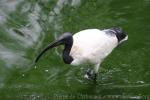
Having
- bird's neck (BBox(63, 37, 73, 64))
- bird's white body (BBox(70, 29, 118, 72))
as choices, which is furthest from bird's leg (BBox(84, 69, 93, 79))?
bird's neck (BBox(63, 37, 73, 64))

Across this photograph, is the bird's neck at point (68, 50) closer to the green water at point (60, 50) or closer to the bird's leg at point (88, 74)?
the green water at point (60, 50)

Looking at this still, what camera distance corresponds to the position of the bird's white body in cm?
810

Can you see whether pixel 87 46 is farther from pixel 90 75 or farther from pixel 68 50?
pixel 90 75

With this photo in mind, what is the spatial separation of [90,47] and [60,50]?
1.61 meters

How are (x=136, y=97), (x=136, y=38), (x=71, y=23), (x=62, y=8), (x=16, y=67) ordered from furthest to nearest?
1. (x=62, y=8)
2. (x=71, y=23)
3. (x=136, y=38)
4. (x=16, y=67)
5. (x=136, y=97)

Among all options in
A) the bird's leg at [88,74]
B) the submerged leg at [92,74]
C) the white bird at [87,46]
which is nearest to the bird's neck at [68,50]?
the white bird at [87,46]

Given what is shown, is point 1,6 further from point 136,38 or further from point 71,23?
point 136,38

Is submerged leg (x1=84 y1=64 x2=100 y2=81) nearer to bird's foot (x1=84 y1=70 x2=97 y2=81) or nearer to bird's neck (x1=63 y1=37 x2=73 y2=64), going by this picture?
bird's foot (x1=84 y1=70 x2=97 y2=81)

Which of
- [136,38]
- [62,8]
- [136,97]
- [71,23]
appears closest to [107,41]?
[136,97]

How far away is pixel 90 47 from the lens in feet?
26.9

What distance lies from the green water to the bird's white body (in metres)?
0.49

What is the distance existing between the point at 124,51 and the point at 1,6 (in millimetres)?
3092

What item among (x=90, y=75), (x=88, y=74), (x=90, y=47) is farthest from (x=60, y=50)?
(x=90, y=47)

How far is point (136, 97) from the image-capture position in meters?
8.34
